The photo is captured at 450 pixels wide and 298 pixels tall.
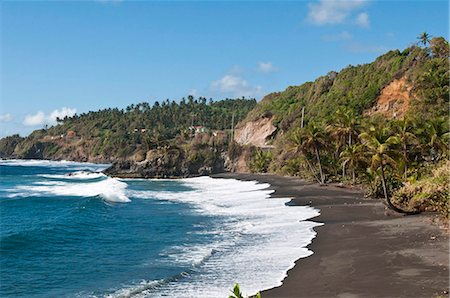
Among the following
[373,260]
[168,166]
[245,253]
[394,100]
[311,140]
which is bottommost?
[245,253]

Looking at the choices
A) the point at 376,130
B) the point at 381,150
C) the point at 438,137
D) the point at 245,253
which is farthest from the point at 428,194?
the point at 438,137

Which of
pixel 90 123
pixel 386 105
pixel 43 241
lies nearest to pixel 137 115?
pixel 90 123

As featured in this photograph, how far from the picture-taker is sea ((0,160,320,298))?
15219 millimetres

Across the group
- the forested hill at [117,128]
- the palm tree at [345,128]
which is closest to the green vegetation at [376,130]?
the palm tree at [345,128]

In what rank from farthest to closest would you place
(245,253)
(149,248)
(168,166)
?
(168,166) < (149,248) < (245,253)

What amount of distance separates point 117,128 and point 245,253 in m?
150

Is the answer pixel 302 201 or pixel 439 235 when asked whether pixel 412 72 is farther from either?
pixel 439 235

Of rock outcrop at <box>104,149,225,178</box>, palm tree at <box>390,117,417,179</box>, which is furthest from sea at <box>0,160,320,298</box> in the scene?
rock outcrop at <box>104,149,225,178</box>

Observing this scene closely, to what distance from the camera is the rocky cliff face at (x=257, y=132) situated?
302 ft

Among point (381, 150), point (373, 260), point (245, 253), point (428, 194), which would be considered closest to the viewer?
point (373, 260)

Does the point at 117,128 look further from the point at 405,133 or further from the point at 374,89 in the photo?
the point at 405,133

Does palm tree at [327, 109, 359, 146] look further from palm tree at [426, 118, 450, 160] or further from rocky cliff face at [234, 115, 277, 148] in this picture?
rocky cliff face at [234, 115, 277, 148]

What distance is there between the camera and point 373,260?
50.9ft

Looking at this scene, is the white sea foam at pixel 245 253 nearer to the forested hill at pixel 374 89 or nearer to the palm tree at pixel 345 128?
the palm tree at pixel 345 128
